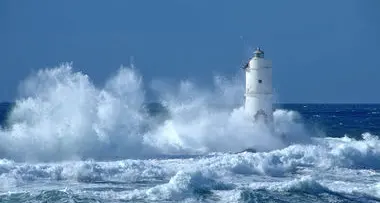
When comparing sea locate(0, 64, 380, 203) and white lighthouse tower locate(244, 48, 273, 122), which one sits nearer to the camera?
sea locate(0, 64, 380, 203)

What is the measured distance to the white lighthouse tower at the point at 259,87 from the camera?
118 ft

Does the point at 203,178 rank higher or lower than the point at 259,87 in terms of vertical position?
lower

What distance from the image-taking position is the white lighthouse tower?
36.0 meters

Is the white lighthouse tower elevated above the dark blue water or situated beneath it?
elevated above

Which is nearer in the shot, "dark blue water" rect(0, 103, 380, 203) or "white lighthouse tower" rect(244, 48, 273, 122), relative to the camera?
"dark blue water" rect(0, 103, 380, 203)

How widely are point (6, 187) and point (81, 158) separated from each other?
26.9 ft

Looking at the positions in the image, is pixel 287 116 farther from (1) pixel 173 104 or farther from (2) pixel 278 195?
(2) pixel 278 195

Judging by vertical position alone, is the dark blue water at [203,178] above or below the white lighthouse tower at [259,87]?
below

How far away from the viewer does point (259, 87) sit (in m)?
36.0

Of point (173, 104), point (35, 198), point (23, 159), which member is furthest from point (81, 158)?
point (173, 104)

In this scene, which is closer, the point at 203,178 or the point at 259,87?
the point at 203,178

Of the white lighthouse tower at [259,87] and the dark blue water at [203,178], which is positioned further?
the white lighthouse tower at [259,87]

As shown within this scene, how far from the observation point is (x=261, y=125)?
36312 mm

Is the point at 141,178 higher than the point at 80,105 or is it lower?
lower
